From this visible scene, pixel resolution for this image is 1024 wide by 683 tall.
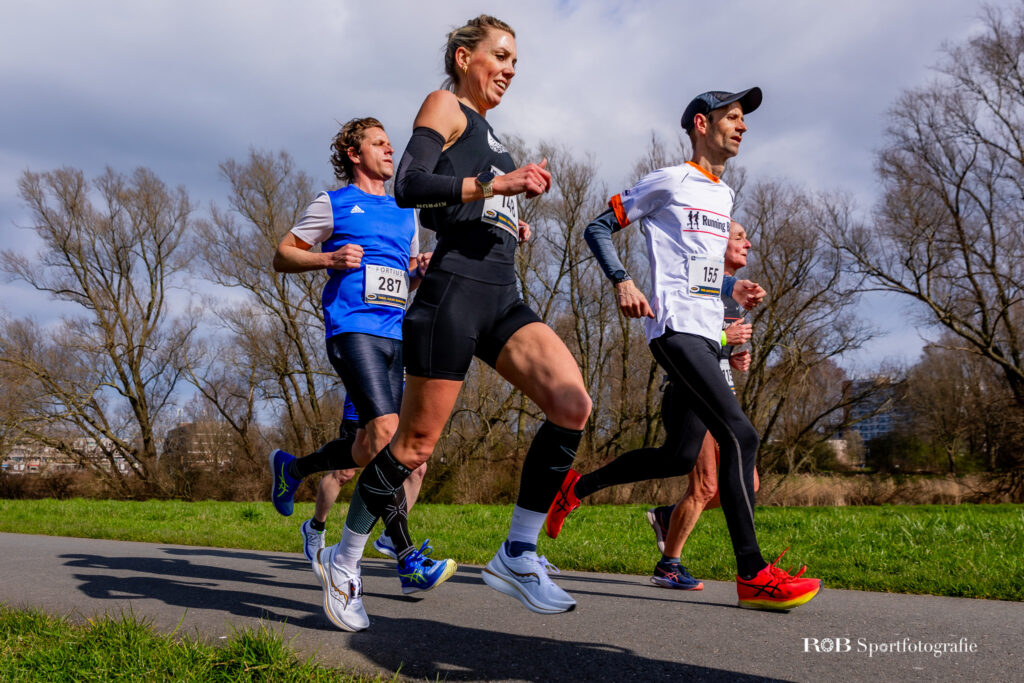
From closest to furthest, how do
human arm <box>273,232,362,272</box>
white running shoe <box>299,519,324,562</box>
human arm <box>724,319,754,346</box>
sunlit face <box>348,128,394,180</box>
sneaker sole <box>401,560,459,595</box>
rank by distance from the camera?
1. sneaker sole <box>401,560,459,595</box>
2. human arm <box>273,232,362,272</box>
3. human arm <box>724,319,754,346</box>
4. white running shoe <box>299,519,324,562</box>
5. sunlit face <box>348,128,394,180</box>

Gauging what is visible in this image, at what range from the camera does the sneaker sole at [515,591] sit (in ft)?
9.29

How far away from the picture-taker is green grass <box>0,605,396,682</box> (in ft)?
7.64

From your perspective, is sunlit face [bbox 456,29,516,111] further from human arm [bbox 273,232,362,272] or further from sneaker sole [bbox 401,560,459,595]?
sneaker sole [bbox 401,560,459,595]

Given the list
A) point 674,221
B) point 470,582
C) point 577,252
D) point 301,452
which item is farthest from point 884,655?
point 301,452

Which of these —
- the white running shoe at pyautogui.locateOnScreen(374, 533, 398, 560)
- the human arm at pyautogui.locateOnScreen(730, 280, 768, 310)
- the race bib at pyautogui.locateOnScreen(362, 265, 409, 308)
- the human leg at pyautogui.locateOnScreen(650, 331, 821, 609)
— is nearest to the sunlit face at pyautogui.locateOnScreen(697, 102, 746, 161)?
the human arm at pyautogui.locateOnScreen(730, 280, 768, 310)

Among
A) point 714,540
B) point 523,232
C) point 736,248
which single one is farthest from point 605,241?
point 714,540

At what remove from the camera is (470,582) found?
14.8ft

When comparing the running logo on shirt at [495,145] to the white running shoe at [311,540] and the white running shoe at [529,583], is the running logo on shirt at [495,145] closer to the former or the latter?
the white running shoe at [529,583]

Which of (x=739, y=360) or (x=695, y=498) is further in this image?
(x=739, y=360)

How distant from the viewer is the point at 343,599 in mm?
3088

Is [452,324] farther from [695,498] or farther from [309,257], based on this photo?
[695,498]

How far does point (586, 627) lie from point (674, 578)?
1317mm

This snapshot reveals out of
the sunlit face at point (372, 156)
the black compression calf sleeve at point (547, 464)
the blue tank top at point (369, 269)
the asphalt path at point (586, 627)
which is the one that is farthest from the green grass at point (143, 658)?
the sunlit face at point (372, 156)

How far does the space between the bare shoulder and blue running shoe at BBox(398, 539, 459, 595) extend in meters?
1.99
